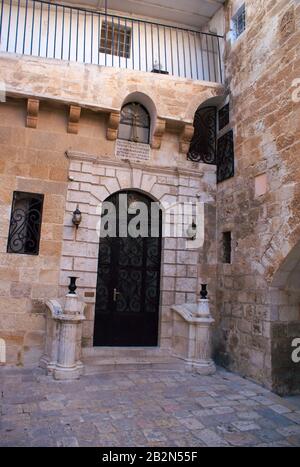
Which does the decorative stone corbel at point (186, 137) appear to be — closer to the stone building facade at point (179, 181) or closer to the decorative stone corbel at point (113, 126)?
the stone building facade at point (179, 181)

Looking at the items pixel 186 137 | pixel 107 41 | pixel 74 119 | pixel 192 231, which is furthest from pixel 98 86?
pixel 192 231

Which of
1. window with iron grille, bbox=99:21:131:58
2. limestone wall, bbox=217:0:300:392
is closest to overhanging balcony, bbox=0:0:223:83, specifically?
window with iron grille, bbox=99:21:131:58

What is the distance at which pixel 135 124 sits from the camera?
6441 mm

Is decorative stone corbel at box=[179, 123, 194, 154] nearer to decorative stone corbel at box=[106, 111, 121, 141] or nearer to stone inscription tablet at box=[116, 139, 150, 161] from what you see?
stone inscription tablet at box=[116, 139, 150, 161]

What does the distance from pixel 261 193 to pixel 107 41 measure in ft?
14.3

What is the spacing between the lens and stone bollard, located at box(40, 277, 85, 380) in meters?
4.71

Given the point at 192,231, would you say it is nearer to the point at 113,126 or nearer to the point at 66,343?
the point at 113,126

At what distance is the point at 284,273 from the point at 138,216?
254 cm

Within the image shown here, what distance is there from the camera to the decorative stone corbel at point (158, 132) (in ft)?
20.1

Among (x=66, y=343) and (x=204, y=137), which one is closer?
(x=66, y=343)

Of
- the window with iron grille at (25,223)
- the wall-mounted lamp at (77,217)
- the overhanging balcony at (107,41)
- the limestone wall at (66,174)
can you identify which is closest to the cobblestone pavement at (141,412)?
the limestone wall at (66,174)

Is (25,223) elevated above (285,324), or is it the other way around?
(25,223)

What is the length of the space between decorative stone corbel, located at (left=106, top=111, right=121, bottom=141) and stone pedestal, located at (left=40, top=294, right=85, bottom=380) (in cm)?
277
